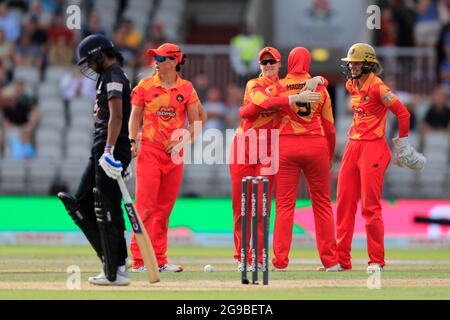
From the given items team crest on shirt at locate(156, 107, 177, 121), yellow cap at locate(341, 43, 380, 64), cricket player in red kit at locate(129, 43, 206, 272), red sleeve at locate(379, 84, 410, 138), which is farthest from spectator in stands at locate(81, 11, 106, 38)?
red sleeve at locate(379, 84, 410, 138)

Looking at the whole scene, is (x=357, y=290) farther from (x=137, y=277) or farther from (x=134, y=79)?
(x=134, y=79)

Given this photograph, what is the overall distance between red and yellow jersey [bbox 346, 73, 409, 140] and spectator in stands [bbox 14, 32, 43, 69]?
10644mm

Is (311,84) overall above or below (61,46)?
below

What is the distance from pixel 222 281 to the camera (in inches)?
501

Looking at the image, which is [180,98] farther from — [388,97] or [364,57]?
[388,97]

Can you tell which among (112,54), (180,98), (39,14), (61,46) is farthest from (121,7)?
(112,54)

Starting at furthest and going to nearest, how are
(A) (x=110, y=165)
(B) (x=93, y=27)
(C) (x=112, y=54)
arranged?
(B) (x=93, y=27)
(C) (x=112, y=54)
(A) (x=110, y=165)

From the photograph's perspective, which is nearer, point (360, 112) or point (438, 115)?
point (360, 112)

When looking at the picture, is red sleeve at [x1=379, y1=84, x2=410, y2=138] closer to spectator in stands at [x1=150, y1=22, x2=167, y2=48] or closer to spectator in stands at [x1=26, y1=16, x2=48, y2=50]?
spectator in stands at [x1=150, y1=22, x2=167, y2=48]

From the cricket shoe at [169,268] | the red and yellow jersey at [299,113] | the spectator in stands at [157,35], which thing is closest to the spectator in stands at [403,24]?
the spectator in stands at [157,35]

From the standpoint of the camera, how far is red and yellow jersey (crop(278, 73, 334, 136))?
45.4 feet

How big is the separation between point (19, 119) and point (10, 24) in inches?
111

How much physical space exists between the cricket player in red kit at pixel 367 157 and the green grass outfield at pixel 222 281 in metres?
0.38
